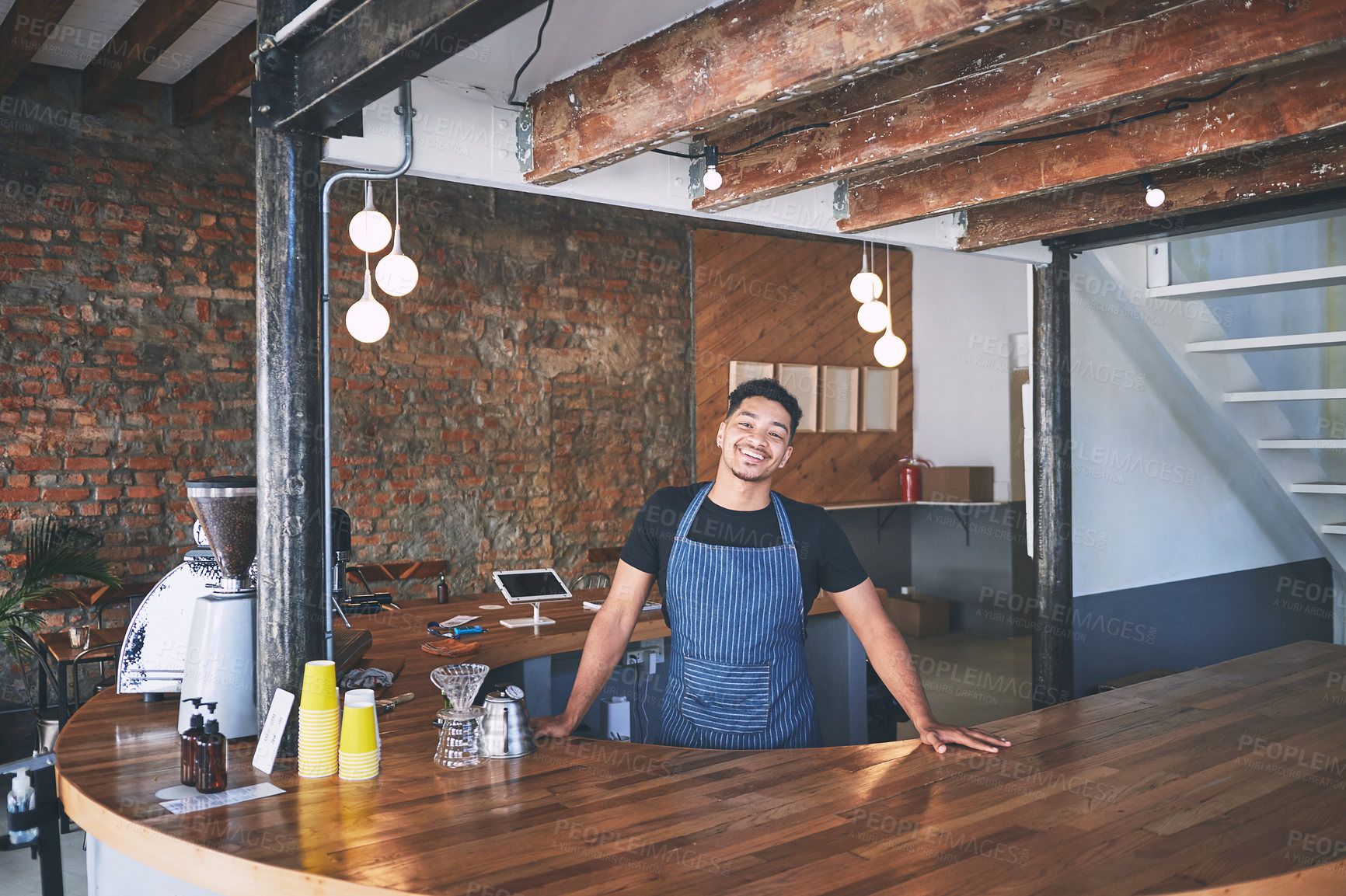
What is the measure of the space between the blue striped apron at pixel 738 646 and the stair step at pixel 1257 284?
312 cm

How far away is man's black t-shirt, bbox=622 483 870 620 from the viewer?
8.73 ft

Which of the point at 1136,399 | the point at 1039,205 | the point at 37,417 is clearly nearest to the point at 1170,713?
the point at 1039,205

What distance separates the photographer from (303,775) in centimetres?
211

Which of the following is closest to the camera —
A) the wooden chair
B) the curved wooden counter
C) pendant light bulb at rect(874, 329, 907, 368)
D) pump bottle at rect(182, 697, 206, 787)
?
the curved wooden counter

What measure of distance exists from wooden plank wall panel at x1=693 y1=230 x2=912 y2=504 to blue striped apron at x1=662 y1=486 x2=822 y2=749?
16.5 feet

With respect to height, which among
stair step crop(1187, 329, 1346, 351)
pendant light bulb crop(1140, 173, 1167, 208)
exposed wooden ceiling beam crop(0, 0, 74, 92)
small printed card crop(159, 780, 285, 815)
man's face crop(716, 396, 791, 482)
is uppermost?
exposed wooden ceiling beam crop(0, 0, 74, 92)

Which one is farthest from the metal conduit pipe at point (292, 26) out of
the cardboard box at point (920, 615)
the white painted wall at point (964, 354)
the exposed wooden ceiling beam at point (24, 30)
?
the white painted wall at point (964, 354)

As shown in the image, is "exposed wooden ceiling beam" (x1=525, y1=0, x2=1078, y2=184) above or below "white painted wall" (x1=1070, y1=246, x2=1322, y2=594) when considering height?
above

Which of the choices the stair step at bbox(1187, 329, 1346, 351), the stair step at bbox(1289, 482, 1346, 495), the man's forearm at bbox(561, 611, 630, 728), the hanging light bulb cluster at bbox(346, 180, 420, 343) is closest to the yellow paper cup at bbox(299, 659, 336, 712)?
the man's forearm at bbox(561, 611, 630, 728)

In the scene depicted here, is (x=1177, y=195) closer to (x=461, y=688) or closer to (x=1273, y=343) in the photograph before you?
(x=1273, y=343)

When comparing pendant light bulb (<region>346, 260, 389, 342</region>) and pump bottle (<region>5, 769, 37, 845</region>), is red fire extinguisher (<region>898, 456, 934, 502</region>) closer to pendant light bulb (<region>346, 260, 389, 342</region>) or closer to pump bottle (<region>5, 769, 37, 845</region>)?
pendant light bulb (<region>346, 260, 389, 342</region>)

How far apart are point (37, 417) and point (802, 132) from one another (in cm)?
421

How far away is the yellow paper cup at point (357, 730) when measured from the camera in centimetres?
208

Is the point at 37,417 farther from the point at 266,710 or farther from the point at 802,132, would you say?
the point at 802,132
